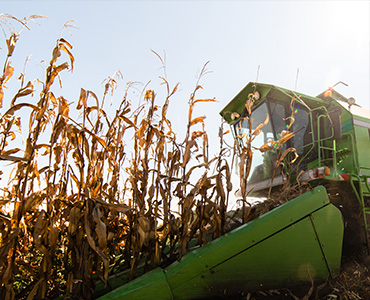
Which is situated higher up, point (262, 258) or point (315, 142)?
point (315, 142)

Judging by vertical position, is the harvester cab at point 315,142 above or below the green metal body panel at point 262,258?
above

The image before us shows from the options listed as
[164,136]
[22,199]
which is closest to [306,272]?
[164,136]

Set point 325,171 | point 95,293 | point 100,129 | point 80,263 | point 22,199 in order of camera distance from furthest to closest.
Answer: point 325,171, point 100,129, point 95,293, point 80,263, point 22,199

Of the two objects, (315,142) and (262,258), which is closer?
(262,258)

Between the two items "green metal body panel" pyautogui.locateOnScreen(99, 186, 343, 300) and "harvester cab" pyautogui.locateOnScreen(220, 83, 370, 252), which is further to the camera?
"harvester cab" pyautogui.locateOnScreen(220, 83, 370, 252)

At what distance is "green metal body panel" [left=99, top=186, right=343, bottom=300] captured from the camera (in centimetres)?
162

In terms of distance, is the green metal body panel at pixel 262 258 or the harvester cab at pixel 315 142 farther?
the harvester cab at pixel 315 142

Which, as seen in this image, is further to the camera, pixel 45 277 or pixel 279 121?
pixel 279 121

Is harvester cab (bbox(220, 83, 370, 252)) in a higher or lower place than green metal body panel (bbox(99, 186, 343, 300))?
higher

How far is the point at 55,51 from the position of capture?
1730mm

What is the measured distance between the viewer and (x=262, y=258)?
181cm

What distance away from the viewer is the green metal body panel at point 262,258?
162 centimetres

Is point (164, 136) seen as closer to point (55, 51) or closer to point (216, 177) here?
point (216, 177)

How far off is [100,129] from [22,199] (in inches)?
27.6
